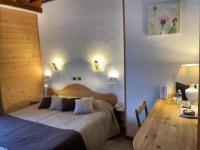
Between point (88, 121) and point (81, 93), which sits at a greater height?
point (81, 93)

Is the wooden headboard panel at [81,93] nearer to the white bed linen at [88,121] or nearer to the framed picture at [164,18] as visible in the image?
the white bed linen at [88,121]

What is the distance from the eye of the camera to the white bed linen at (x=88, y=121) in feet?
8.33

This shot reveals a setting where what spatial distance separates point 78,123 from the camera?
263 centimetres

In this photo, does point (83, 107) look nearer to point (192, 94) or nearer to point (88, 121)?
point (88, 121)

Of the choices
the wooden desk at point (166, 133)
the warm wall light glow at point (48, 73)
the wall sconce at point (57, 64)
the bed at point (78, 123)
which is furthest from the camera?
the warm wall light glow at point (48, 73)

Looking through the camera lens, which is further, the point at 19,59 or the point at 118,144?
the point at 19,59

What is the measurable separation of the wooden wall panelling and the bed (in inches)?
18.9

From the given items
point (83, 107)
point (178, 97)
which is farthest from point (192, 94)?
point (83, 107)

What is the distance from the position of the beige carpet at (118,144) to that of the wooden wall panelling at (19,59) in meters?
2.08

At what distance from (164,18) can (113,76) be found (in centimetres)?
131

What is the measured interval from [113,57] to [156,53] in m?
0.81

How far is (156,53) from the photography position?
2.74 metres

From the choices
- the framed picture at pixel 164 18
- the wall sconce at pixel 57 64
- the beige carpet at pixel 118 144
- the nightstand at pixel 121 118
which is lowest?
the beige carpet at pixel 118 144

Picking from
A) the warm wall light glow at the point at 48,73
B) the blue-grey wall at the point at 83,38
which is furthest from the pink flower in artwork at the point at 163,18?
the warm wall light glow at the point at 48,73
